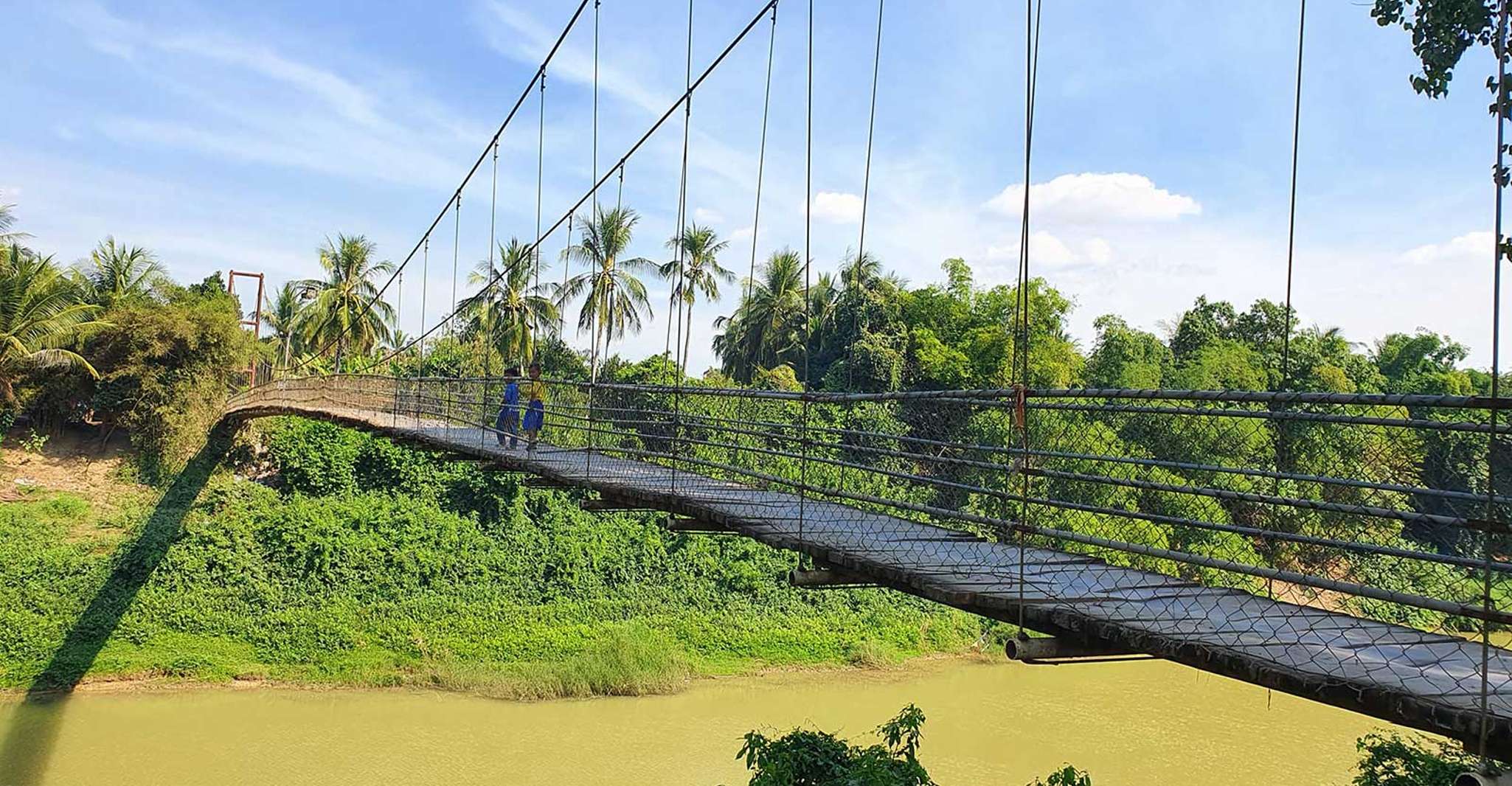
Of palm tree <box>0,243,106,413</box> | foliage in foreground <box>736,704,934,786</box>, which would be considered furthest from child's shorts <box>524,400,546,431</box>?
palm tree <box>0,243,106,413</box>

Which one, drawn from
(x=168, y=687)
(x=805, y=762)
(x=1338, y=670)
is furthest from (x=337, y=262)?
(x=1338, y=670)

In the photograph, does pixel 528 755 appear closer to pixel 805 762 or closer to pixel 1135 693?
pixel 805 762

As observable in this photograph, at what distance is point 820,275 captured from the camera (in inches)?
750

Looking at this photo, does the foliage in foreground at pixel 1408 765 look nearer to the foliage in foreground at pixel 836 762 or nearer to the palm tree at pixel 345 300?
the foliage in foreground at pixel 836 762

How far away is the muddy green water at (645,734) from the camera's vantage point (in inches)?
273

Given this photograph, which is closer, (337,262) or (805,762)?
(805,762)

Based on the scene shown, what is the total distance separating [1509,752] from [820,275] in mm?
17950

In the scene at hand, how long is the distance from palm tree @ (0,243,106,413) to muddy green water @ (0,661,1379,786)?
11.4 ft

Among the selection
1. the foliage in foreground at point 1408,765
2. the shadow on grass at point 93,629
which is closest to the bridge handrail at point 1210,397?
the foliage in foreground at point 1408,765

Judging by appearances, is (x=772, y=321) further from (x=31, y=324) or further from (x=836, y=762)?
(x=836, y=762)

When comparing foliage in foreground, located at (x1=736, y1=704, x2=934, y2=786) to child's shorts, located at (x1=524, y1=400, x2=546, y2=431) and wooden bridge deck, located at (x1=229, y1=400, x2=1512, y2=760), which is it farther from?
child's shorts, located at (x1=524, y1=400, x2=546, y2=431)

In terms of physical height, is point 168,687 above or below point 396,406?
below

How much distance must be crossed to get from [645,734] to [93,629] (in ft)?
15.6

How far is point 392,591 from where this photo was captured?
9.45 metres
